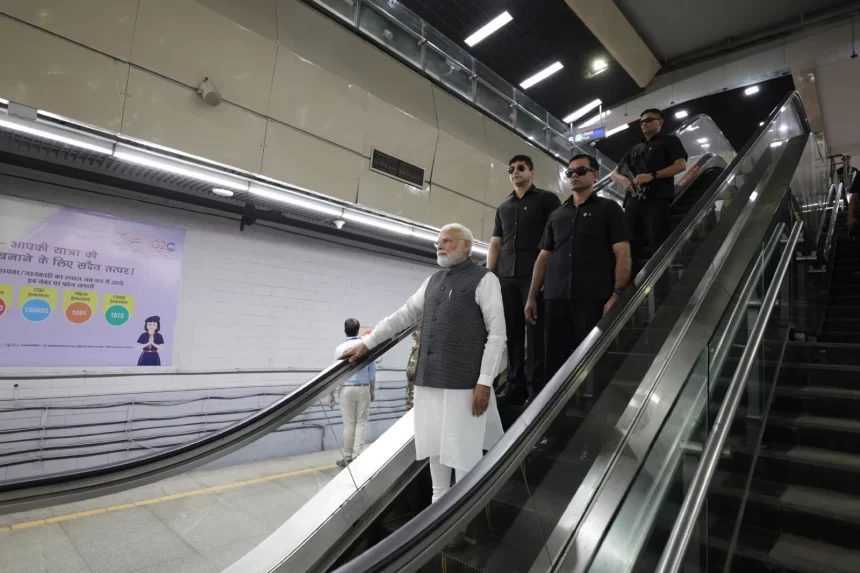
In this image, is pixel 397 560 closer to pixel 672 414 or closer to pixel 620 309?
pixel 672 414

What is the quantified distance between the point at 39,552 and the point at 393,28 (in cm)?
593

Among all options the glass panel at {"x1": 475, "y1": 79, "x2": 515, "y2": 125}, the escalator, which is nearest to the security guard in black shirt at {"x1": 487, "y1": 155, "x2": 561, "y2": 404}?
the escalator

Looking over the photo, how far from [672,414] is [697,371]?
26cm

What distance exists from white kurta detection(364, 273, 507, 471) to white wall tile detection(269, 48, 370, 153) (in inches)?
125

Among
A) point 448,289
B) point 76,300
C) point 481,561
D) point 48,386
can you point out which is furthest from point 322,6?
point 481,561

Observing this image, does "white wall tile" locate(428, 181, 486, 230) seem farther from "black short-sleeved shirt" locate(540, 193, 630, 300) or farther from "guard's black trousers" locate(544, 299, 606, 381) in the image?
"guard's black trousers" locate(544, 299, 606, 381)

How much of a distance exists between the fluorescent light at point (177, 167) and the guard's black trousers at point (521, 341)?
111 inches

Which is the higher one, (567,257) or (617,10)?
(617,10)

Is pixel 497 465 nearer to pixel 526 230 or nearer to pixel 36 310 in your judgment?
pixel 526 230

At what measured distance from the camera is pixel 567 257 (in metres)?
2.67

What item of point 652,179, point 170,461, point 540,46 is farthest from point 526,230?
point 540,46

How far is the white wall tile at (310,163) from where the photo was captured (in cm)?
435

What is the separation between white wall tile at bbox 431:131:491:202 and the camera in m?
5.98

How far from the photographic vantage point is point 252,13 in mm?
4238
